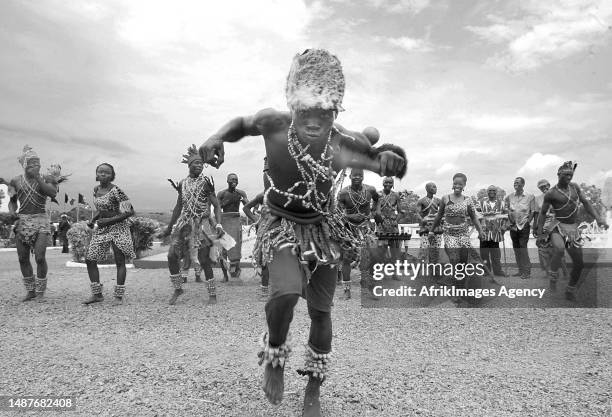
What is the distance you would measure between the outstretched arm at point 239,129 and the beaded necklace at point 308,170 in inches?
5.0

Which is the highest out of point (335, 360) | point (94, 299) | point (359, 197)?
point (359, 197)

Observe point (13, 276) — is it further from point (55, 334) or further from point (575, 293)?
point (575, 293)

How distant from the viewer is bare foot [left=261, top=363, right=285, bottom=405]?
315 cm

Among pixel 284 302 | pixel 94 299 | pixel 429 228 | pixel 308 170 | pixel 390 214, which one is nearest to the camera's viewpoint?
pixel 284 302

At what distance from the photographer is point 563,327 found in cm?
633

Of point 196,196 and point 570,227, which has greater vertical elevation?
point 196,196

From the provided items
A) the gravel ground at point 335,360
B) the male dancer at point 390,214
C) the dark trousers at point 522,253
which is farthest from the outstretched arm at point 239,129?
the dark trousers at point 522,253

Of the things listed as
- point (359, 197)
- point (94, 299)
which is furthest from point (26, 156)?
point (359, 197)

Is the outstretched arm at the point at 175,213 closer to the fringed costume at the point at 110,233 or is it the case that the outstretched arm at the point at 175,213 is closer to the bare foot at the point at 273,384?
the fringed costume at the point at 110,233

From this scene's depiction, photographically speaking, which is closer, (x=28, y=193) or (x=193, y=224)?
(x=193, y=224)

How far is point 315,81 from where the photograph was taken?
123 inches

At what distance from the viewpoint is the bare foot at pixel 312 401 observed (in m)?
3.25

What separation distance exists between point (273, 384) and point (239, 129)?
175cm

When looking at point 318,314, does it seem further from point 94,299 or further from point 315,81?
point 94,299
